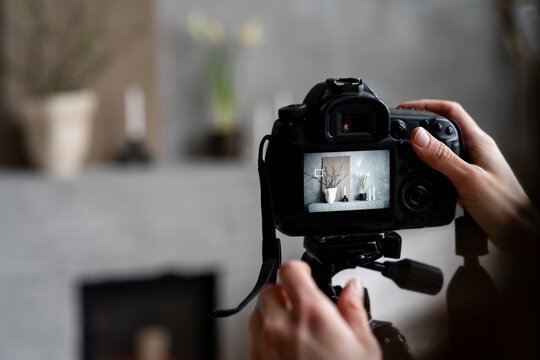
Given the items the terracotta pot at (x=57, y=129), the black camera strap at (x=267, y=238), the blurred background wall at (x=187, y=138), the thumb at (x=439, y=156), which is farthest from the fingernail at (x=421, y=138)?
Result: the terracotta pot at (x=57, y=129)

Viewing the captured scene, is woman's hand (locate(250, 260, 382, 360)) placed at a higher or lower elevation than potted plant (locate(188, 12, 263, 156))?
lower

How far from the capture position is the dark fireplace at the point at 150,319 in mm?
1880

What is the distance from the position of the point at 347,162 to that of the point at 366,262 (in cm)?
8

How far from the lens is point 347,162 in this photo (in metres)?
0.43

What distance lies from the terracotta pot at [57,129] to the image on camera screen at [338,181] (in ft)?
4.74

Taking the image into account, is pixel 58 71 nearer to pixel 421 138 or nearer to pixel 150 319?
pixel 150 319

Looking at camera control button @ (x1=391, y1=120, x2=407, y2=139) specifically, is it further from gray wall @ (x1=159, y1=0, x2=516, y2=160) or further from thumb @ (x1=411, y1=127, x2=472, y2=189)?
gray wall @ (x1=159, y1=0, x2=516, y2=160)

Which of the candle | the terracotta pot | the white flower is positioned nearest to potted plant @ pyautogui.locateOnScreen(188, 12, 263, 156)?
the white flower

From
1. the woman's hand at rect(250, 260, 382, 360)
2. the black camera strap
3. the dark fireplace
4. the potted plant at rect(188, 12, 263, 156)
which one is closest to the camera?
the woman's hand at rect(250, 260, 382, 360)

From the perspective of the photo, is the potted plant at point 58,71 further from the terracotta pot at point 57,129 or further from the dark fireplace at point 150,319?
the dark fireplace at point 150,319

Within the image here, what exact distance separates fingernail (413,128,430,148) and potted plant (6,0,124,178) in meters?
1.46

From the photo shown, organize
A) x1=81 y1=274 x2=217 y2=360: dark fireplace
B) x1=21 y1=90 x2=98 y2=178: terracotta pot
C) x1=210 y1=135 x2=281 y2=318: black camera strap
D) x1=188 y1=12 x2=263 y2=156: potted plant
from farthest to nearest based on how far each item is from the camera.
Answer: x1=188 y1=12 x2=263 y2=156: potted plant
x1=81 y1=274 x2=217 y2=360: dark fireplace
x1=21 y1=90 x2=98 y2=178: terracotta pot
x1=210 y1=135 x2=281 y2=318: black camera strap

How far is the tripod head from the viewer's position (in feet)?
1.47

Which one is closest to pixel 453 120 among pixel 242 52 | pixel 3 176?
pixel 3 176
